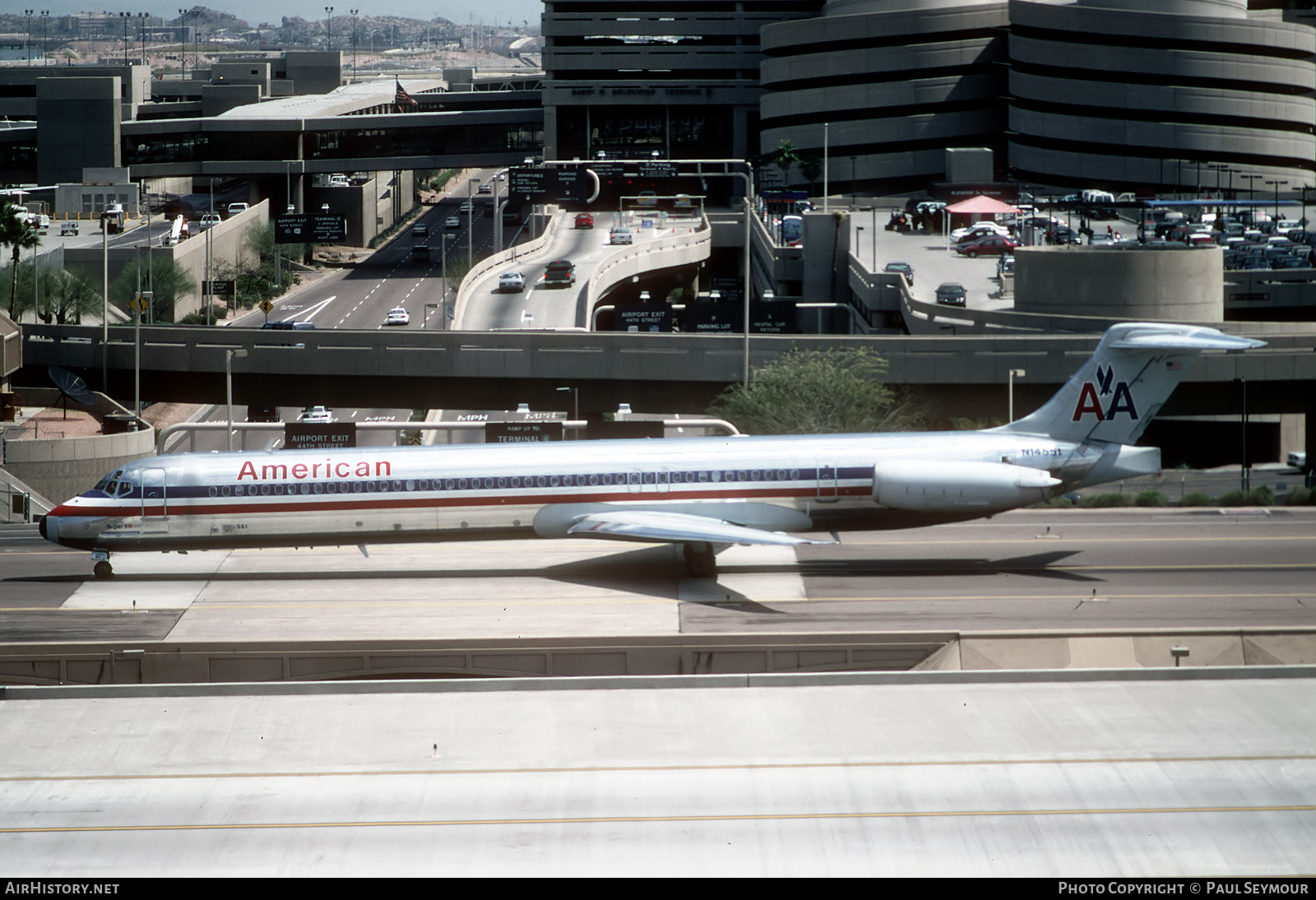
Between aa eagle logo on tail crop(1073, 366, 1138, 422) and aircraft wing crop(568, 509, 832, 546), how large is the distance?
26.1ft

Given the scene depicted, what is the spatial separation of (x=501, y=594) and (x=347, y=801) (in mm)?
14583

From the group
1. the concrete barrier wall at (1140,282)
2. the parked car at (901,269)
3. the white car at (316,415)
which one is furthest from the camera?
the parked car at (901,269)

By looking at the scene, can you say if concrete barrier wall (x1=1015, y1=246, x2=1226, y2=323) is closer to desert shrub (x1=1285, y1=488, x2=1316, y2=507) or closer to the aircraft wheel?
desert shrub (x1=1285, y1=488, x2=1316, y2=507)

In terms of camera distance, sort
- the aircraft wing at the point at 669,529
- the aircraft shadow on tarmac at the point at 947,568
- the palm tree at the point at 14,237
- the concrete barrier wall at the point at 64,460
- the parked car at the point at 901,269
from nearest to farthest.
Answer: the aircraft wing at the point at 669,529 < the aircraft shadow on tarmac at the point at 947,568 < the concrete barrier wall at the point at 64,460 < the palm tree at the point at 14,237 < the parked car at the point at 901,269

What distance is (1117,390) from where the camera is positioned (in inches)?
1463

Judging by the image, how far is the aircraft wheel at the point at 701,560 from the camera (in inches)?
1437

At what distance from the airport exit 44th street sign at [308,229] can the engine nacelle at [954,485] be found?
82.9 meters

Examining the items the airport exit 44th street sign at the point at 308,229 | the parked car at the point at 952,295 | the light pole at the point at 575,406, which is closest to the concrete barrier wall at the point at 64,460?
the light pole at the point at 575,406

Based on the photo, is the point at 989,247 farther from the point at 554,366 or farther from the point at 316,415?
the point at 554,366

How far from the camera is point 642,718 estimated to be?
2448cm

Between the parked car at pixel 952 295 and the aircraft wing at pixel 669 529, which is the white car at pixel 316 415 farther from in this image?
the aircraft wing at pixel 669 529

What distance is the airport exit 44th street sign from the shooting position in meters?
112

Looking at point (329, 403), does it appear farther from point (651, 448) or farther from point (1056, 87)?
point (1056, 87)

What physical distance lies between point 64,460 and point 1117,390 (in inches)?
1570
